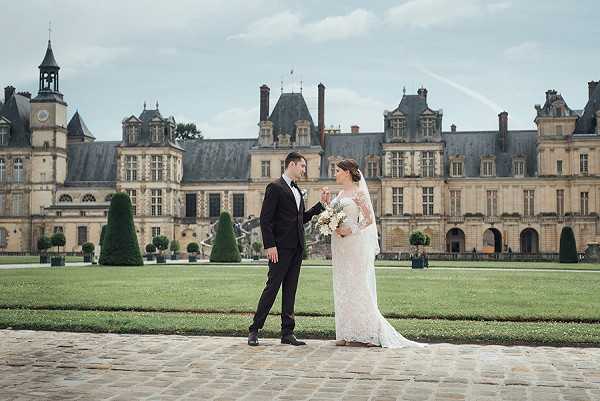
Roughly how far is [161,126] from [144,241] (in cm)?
868

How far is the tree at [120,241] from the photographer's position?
32.9 meters

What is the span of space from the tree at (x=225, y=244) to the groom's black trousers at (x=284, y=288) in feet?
97.6

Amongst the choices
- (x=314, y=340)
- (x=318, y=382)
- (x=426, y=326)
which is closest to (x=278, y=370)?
(x=318, y=382)

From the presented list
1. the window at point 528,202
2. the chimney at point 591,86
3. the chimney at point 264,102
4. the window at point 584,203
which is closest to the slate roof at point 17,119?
the chimney at point 264,102

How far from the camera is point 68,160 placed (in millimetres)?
62719

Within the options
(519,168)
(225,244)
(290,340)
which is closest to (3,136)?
(225,244)

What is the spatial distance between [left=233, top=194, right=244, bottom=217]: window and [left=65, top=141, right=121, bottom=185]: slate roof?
31.5 ft

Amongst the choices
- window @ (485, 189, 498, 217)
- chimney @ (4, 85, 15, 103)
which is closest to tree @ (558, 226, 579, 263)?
window @ (485, 189, 498, 217)

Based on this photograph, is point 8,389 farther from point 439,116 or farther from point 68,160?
point 68,160

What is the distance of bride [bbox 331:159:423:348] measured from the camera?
865cm

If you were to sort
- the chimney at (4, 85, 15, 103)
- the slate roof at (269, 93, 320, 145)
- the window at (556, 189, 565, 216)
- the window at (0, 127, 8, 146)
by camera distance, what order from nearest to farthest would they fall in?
the window at (556, 189, 565, 216), the slate roof at (269, 93, 320, 145), the window at (0, 127, 8, 146), the chimney at (4, 85, 15, 103)

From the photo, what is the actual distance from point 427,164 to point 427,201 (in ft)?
8.57

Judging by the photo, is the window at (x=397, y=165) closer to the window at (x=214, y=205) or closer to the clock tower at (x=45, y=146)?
the window at (x=214, y=205)

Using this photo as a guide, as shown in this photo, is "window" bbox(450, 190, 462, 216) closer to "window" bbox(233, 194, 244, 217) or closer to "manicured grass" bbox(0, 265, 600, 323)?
"window" bbox(233, 194, 244, 217)
